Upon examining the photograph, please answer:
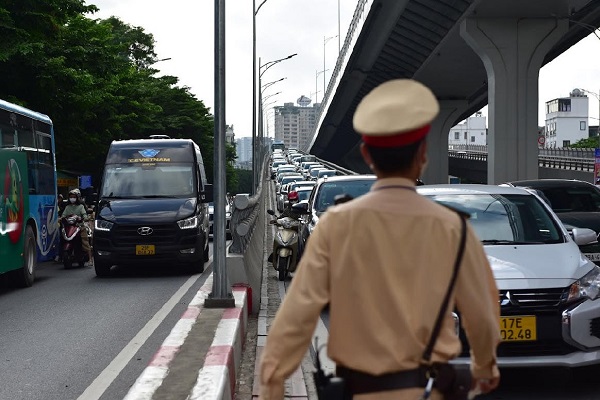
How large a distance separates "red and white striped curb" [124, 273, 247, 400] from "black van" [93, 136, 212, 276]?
345 inches

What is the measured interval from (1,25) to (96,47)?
7.99 meters

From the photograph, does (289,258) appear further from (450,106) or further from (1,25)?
(450,106)

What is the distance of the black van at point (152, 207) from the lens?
1845 cm

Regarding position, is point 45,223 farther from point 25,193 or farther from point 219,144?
point 219,144

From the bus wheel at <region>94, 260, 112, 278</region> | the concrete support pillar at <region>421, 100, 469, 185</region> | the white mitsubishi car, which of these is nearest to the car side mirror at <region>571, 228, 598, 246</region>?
the white mitsubishi car

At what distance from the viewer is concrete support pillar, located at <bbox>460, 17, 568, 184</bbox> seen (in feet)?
111

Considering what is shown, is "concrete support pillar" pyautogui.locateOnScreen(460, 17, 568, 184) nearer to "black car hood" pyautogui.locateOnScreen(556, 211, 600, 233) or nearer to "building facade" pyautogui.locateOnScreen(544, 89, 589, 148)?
"black car hood" pyautogui.locateOnScreen(556, 211, 600, 233)

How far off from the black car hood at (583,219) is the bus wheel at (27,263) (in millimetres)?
8448

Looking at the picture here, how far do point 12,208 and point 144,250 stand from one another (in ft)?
9.99

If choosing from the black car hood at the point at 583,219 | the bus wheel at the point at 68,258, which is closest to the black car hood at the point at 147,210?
the bus wheel at the point at 68,258

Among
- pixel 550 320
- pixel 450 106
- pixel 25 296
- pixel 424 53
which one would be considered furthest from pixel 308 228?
pixel 450 106

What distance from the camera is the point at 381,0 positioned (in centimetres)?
3275

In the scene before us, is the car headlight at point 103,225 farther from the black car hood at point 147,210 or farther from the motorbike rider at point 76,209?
the motorbike rider at point 76,209

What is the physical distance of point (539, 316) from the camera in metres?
7.73
